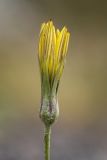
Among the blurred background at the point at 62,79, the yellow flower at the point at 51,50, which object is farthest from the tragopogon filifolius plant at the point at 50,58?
the blurred background at the point at 62,79

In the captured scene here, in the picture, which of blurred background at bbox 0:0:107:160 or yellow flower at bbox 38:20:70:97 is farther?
blurred background at bbox 0:0:107:160

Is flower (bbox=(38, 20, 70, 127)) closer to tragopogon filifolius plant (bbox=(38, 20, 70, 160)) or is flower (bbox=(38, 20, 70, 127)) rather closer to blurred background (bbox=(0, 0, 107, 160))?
Result: tragopogon filifolius plant (bbox=(38, 20, 70, 160))

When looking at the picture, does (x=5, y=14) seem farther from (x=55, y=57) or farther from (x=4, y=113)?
(x=55, y=57)

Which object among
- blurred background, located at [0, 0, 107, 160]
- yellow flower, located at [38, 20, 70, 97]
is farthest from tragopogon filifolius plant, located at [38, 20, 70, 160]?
blurred background, located at [0, 0, 107, 160]

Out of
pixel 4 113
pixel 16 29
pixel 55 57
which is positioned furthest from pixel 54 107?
pixel 16 29

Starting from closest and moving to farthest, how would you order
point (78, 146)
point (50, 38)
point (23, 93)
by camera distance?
point (50, 38) < point (78, 146) < point (23, 93)

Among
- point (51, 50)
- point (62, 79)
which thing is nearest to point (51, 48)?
point (51, 50)
